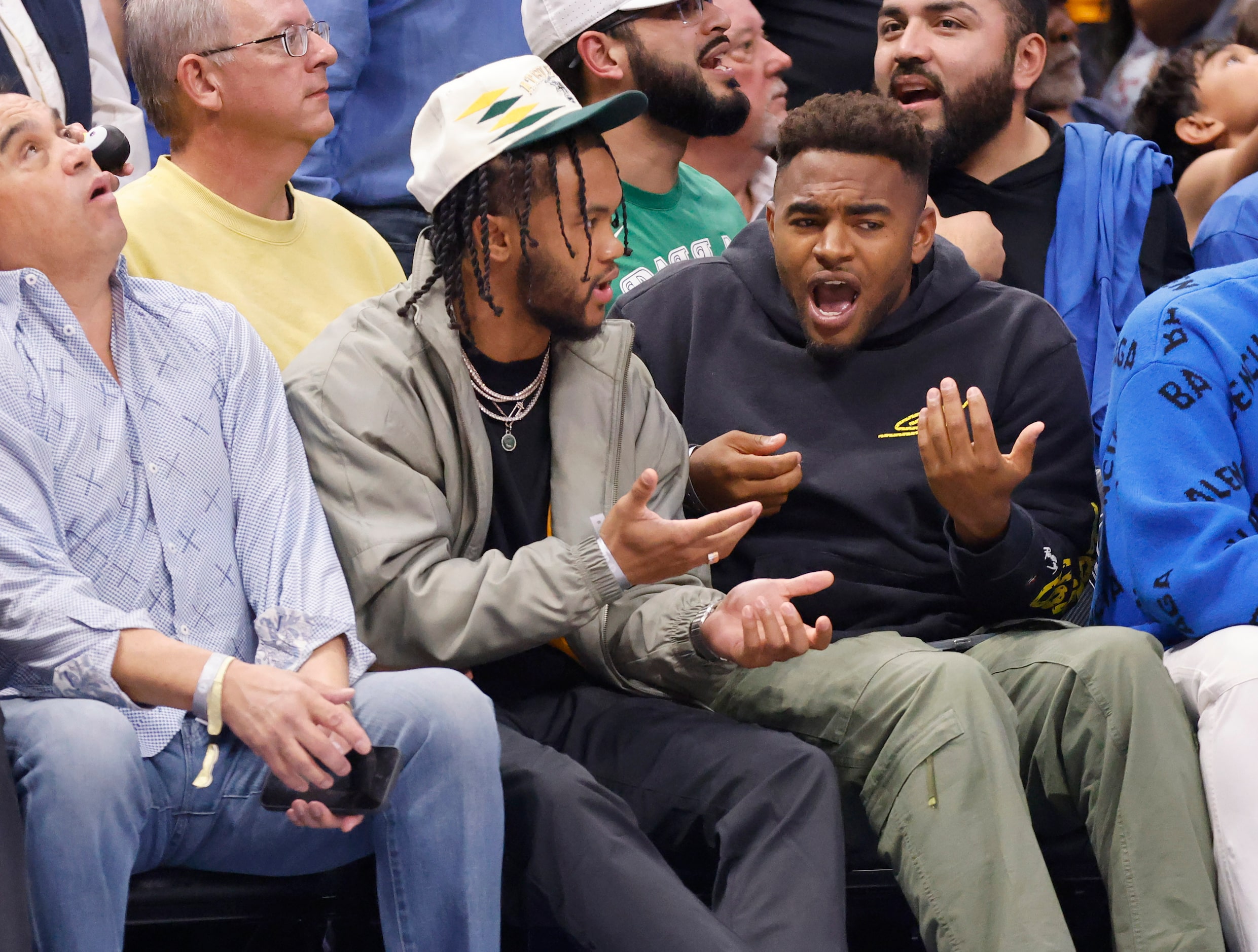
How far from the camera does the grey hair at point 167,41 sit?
295 cm

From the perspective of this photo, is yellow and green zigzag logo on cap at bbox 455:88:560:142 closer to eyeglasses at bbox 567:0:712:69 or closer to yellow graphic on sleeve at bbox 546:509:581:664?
yellow graphic on sleeve at bbox 546:509:581:664

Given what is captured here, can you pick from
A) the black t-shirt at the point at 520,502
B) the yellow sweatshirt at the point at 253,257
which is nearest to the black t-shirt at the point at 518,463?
the black t-shirt at the point at 520,502

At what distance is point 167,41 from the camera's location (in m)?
2.96

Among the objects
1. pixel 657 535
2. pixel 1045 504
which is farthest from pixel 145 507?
pixel 1045 504

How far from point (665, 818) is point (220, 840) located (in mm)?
610

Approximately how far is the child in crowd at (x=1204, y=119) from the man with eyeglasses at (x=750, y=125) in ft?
3.16

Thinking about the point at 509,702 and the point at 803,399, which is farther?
the point at 803,399

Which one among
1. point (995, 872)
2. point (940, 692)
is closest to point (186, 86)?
point (940, 692)

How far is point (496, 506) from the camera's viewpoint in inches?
94.9

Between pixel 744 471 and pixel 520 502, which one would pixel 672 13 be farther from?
pixel 520 502

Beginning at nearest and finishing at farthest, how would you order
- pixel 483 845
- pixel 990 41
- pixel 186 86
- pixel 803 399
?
1. pixel 483 845
2. pixel 803 399
3. pixel 186 86
4. pixel 990 41

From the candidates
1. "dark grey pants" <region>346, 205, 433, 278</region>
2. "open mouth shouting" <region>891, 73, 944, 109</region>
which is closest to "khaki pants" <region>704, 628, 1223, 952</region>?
"dark grey pants" <region>346, 205, 433, 278</region>

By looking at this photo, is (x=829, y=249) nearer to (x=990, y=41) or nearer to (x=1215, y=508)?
(x=1215, y=508)

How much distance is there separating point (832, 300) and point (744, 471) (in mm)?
435
